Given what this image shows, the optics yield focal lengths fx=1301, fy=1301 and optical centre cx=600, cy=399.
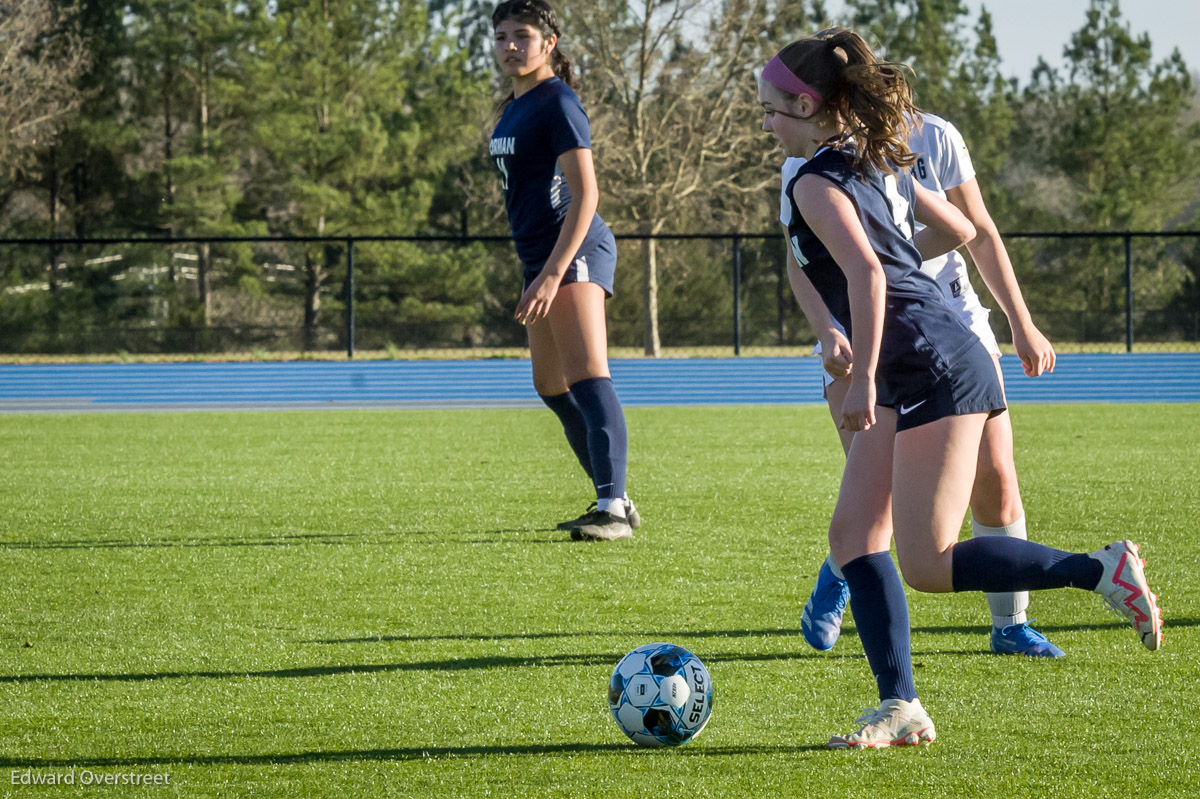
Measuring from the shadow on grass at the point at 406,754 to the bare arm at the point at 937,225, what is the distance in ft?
4.24

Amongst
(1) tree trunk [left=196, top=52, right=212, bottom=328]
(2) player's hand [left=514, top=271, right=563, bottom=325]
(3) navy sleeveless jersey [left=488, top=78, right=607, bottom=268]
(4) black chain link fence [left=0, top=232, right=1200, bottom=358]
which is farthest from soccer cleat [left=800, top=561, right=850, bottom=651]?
(1) tree trunk [left=196, top=52, right=212, bottom=328]

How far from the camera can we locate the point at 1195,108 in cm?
4184

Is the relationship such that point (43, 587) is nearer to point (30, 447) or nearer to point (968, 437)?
point (968, 437)

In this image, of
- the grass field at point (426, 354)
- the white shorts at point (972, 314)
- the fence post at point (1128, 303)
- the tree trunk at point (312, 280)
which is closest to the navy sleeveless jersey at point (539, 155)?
the white shorts at point (972, 314)

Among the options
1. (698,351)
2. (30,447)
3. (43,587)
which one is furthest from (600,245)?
(698,351)

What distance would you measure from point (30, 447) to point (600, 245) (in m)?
6.52

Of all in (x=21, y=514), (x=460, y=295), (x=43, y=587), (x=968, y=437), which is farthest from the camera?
(x=460, y=295)

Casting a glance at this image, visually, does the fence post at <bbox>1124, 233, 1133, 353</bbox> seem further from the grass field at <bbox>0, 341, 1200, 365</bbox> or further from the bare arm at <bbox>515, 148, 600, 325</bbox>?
the bare arm at <bbox>515, 148, 600, 325</bbox>

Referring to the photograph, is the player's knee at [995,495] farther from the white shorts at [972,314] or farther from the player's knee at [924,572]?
the player's knee at [924,572]

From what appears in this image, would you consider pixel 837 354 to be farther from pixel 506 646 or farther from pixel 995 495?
pixel 506 646

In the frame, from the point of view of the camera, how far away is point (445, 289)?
33.4 meters

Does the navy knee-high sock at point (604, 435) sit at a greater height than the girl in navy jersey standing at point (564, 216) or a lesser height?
lesser

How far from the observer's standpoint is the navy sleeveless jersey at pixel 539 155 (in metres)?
5.64

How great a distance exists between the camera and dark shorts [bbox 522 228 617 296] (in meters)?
5.70
